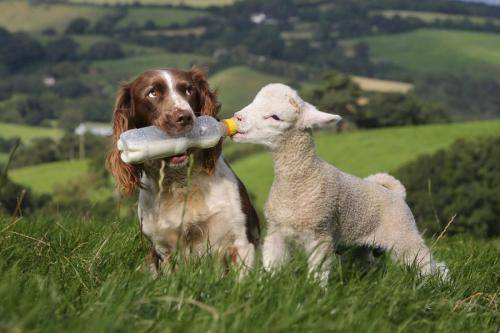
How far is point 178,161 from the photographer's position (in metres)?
5.59

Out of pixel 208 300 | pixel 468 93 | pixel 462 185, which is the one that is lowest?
pixel 468 93

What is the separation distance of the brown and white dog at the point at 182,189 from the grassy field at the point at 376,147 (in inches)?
2980

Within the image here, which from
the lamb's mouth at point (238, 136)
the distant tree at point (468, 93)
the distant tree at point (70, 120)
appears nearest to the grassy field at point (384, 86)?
the distant tree at point (468, 93)

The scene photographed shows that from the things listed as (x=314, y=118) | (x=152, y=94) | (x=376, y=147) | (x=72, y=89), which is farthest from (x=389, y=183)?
(x=72, y=89)

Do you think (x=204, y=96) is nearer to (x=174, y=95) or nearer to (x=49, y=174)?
(x=174, y=95)

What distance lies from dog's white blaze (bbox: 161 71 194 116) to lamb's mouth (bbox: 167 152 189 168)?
331mm

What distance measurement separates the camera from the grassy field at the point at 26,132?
410 ft

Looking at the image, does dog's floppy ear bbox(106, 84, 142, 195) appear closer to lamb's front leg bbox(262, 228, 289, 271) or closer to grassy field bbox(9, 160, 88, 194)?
lamb's front leg bbox(262, 228, 289, 271)

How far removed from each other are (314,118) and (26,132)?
418 feet

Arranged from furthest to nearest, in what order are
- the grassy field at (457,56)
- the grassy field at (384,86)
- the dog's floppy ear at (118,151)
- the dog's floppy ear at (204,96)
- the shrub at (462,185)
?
the grassy field at (457,56)
the grassy field at (384,86)
the shrub at (462,185)
the dog's floppy ear at (204,96)
the dog's floppy ear at (118,151)

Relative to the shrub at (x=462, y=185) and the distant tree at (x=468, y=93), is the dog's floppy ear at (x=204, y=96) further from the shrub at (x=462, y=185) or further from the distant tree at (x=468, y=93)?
the distant tree at (x=468, y=93)

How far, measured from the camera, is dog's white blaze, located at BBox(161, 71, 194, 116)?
18.0 ft

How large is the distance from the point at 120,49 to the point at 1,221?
192805 millimetres

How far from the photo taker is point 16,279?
11.9ft
